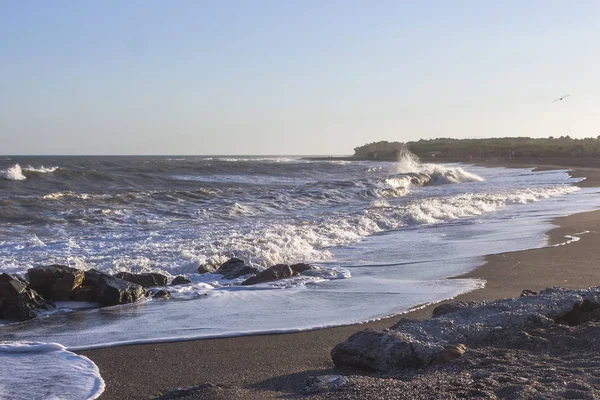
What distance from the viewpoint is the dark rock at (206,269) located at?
1020 centimetres

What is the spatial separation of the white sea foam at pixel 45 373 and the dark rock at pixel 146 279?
115 inches

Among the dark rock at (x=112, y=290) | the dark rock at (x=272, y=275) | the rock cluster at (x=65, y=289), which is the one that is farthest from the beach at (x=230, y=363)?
the dark rock at (x=272, y=275)

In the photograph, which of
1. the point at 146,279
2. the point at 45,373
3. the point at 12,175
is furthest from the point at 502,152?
the point at 45,373

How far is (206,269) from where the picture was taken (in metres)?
10.3

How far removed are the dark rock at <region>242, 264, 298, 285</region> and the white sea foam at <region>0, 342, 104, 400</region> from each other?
3.61 m

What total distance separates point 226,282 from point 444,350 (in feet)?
16.4

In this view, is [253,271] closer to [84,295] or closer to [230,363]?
[84,295]

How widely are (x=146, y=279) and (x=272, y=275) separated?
1.69 meters

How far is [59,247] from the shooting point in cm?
1227

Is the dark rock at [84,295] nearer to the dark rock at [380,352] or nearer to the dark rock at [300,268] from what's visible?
the dark rock at [300,268]

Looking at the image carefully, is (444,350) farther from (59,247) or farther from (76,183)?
(76,183)

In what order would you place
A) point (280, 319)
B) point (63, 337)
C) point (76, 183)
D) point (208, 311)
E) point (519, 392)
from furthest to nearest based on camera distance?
1. point (76, 183)
2. point (208, 311)
3. point (280, 319)
4. point (63, 337)
5. point (519, 392)

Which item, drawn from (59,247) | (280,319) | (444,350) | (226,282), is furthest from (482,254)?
(59,247)

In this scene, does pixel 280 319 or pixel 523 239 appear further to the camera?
pixel 523 239
